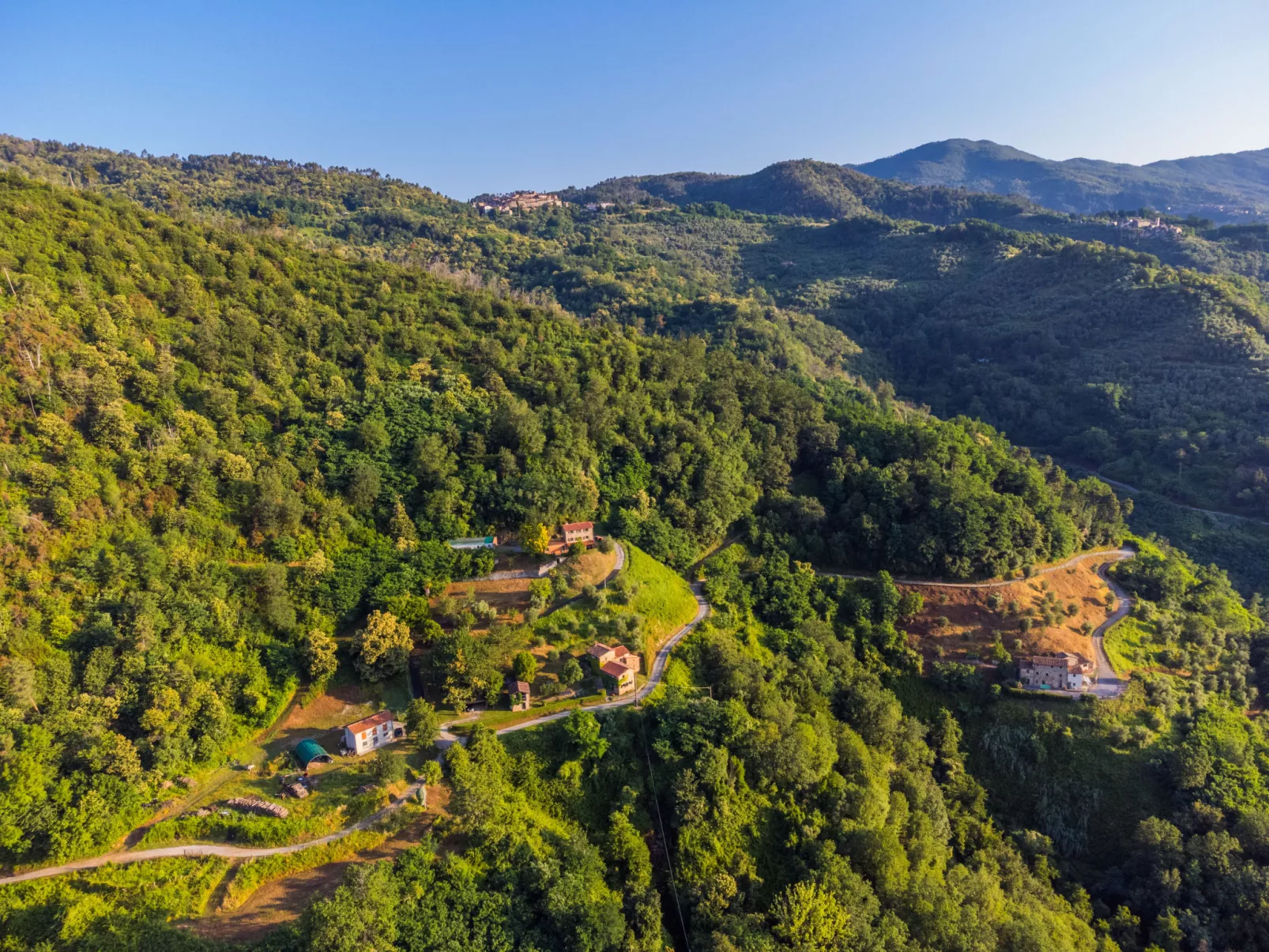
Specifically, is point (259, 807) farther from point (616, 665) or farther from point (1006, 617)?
point (1006, 617)

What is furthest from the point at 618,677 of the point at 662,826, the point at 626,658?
the point at 662,826

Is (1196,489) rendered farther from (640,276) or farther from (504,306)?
(640,276)

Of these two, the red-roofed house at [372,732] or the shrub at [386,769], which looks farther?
the red-roofed house at [372,732]

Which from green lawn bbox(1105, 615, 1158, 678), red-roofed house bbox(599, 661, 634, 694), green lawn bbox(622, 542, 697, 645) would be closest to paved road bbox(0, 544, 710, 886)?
red-roofed house bbox(599, 661, 634, 694)

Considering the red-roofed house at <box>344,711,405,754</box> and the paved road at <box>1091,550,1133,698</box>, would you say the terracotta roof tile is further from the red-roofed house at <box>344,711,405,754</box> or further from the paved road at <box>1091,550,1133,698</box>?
the paved road at <box>1091,550,1133,698</box>

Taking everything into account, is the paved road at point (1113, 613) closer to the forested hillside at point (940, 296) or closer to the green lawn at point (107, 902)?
the forested hillside at point (940, 296)

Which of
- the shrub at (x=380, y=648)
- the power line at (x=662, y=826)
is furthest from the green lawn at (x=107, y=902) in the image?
the power line at (x=662, y=826)
